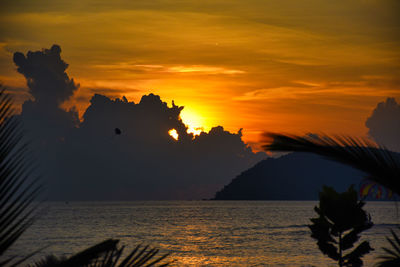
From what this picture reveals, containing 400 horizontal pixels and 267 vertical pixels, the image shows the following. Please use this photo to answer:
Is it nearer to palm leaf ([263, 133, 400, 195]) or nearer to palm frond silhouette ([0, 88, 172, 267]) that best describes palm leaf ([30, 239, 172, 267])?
palm frond silhouette ([0, 88, 172, 267])

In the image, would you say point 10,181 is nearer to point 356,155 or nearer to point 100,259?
point 100,259

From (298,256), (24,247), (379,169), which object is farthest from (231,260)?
(379,169)

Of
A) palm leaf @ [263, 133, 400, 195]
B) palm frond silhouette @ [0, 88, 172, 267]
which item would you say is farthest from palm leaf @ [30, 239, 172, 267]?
palm leaf @ [263, 133, 400, 195]

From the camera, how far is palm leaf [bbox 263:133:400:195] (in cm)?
366

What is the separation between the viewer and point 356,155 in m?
3.85

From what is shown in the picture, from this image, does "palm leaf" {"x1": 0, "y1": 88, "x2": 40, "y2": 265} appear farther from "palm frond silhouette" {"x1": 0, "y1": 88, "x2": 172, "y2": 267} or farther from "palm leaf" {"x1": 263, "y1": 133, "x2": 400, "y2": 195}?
"palm leaf" {"x1": 263, "y1": 133, "x2": 400, "y2": 195}

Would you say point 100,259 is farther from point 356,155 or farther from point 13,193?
point 356,155

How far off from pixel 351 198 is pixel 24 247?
74053 mm

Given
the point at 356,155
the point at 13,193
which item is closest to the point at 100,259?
the point at 13,193

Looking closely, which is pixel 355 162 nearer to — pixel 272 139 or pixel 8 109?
pixel 272 139

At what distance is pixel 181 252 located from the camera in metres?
93.4

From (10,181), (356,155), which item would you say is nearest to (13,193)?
(10,181)

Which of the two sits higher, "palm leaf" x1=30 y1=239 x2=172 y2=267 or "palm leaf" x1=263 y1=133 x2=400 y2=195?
"palm leaf" x1=263 y1=133 x2=400 y2=195

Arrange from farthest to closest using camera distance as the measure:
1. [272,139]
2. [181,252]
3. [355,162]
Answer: [181,252] → [355,162] → [272,139]
